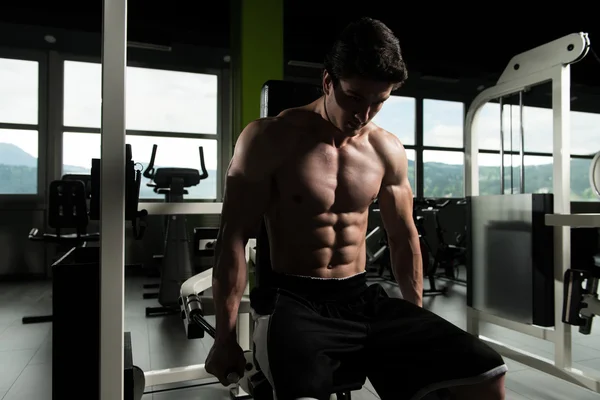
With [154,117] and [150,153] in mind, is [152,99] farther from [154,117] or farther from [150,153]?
[150,153]

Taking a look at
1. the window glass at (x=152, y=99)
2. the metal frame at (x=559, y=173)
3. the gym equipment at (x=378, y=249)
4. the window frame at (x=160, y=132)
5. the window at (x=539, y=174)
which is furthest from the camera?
the window at (x=539, y=174)

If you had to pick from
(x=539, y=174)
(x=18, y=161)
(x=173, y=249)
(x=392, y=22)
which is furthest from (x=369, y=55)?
(x=539, y=174)

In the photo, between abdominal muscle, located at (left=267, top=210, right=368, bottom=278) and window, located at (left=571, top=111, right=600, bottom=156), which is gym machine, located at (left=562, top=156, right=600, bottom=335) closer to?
abdominal muscle, located at (left=267, top=210, right=368, bottom=278)

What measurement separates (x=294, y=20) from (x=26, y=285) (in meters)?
3.84

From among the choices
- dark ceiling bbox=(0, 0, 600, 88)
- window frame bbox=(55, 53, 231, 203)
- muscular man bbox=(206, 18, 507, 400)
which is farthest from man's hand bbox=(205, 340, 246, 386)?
window frame bbox=(55, 53, 231, 203)

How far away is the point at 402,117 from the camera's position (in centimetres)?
637

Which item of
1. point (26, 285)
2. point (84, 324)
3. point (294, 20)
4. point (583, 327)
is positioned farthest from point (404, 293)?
point (26, 285)

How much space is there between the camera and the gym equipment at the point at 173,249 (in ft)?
11.1

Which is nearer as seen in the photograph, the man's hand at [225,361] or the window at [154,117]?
the man's hand at [225,361]

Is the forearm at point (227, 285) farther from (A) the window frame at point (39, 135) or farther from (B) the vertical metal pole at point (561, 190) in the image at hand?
(A) the window frame at point (39, 135)

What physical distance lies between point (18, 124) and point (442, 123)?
5710 millimetres

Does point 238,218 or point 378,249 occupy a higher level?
point 238,218

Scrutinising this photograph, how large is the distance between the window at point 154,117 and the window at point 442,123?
3195 mm

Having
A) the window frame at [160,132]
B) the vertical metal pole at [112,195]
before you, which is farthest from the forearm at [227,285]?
the window frame at [160,132]
